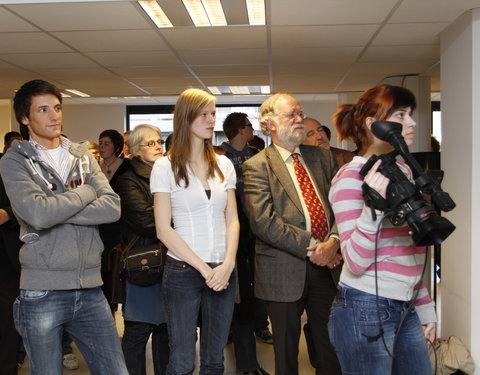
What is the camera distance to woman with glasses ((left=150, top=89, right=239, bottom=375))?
2.34m

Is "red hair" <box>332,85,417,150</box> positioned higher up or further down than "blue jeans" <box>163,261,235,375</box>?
higher up

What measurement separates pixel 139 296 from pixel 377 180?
173 cm

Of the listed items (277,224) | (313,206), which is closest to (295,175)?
(313,206)

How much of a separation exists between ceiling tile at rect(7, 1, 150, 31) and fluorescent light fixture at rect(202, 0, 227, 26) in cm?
43

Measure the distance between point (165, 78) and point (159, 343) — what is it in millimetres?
3597

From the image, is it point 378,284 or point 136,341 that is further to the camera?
point 136,341

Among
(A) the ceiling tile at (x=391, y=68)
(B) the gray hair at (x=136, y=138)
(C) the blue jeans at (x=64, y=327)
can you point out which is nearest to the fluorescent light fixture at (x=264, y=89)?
(A) the ceiling tile at (x=391, y=68)

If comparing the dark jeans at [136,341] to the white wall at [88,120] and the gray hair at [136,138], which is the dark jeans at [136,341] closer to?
the gray hair at [136,138]

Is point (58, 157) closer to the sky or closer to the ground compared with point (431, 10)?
closer to the ground

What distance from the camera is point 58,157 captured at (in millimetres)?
2189

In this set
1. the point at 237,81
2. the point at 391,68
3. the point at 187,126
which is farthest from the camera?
the point at 237,81

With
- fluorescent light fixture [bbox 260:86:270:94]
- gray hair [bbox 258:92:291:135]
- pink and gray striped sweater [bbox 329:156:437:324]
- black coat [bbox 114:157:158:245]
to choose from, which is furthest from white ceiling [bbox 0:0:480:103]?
pink and gray striped sweater [bbox 329:156:437:324]

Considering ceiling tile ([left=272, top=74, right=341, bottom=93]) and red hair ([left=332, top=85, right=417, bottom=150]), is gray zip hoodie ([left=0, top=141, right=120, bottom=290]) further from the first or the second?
ceiling tile ([left=272, top=74, right=341, bottom=93])

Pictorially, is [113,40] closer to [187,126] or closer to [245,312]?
[187,126]
